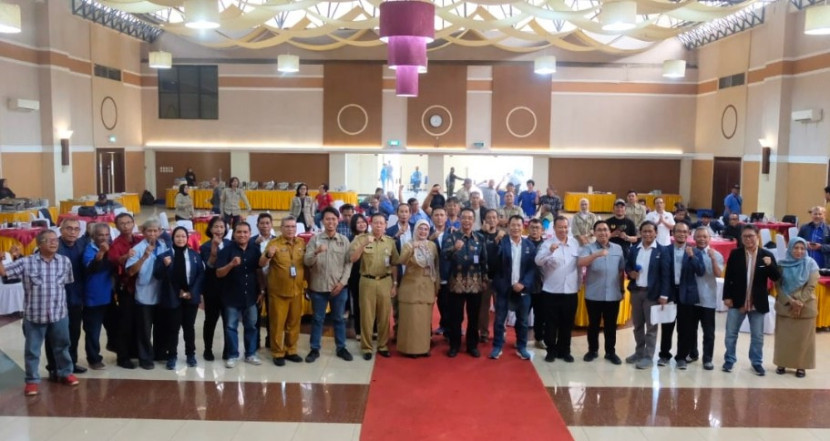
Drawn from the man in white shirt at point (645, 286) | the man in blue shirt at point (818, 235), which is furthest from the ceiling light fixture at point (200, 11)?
the man in blue shirt at point (818, 235)

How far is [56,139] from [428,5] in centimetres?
1323

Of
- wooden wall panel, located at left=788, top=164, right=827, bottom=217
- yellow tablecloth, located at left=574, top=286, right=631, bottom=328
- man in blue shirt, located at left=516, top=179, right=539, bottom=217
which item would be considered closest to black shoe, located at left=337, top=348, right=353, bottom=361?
yellow tablecloth, located at left=574, top=286, right=631, bottom=328

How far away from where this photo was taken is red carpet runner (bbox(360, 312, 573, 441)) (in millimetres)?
5242

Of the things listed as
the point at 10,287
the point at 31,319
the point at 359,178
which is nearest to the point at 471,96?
the point at 359,178

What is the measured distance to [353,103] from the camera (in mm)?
24047

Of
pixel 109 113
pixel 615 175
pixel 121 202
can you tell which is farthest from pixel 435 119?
pixel 109 113

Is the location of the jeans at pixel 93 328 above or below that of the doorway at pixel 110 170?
below

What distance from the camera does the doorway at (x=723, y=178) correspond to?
2019cm

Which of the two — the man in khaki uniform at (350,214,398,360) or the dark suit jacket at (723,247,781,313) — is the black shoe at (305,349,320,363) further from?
the dark suit jacket at (723,247,781,313)

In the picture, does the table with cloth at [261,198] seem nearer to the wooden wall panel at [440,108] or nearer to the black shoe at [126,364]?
the wooden wall panel at [440,108]

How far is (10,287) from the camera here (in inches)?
332

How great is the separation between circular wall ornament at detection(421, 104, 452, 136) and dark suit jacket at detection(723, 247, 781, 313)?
58.5ft

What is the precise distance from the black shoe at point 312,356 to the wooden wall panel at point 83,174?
1539 cm

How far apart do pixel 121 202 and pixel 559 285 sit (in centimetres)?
1655
